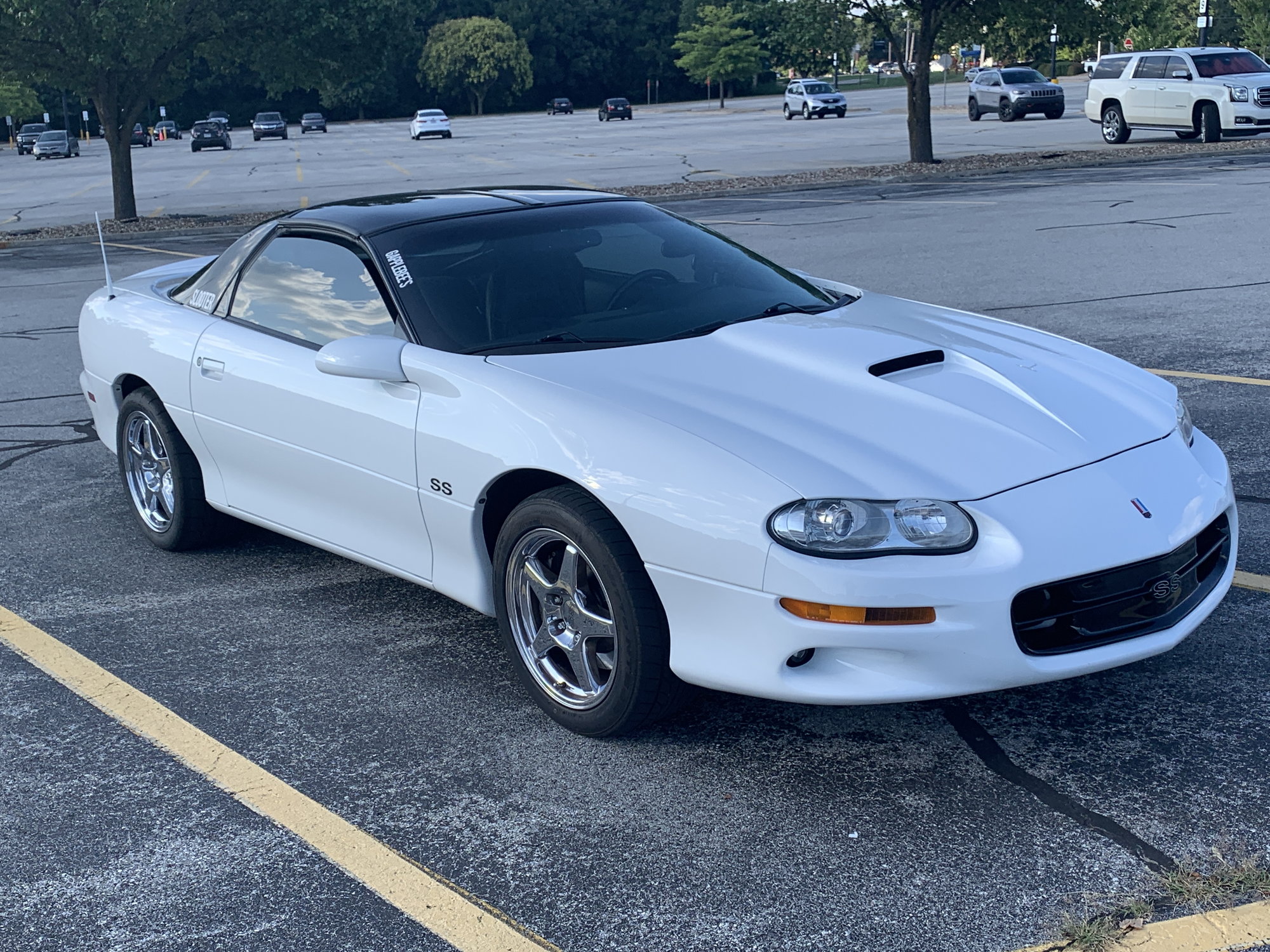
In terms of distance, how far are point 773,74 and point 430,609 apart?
126 m

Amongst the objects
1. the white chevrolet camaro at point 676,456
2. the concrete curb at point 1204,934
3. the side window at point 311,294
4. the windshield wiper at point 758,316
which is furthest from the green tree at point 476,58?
the concrete curb at point 1204,934

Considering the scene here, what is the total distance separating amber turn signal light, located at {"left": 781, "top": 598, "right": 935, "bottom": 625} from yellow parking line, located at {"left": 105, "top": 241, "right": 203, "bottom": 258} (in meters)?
15.3

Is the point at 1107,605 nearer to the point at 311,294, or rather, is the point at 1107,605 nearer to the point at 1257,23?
the point at 311,294

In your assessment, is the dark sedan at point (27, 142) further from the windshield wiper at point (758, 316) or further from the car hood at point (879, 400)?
the car hood at point (879, 400)

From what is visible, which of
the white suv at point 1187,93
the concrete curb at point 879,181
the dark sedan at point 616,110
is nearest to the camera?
the concrete curb at point 879,181

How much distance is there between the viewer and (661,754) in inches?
143

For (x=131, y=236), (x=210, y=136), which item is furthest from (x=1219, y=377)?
(x=210, y=136)

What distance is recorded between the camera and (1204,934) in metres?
2.69

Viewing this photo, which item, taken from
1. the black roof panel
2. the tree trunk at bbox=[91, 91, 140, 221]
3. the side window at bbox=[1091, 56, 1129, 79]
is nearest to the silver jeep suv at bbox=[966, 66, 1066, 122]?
the side window at bbox=[1091, 56, 1129, 79]

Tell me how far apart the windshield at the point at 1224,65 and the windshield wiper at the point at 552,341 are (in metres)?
25.7

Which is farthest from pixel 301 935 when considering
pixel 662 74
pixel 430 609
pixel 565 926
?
pixel 662 74

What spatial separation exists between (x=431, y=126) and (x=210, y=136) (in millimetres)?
11142

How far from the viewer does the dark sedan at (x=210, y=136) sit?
6400cm

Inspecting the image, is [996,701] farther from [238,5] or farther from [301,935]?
[238,5]
